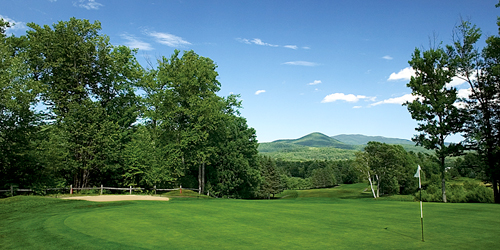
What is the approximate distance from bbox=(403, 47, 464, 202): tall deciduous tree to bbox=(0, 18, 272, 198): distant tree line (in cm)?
2136

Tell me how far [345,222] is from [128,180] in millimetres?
29923

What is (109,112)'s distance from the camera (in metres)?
36.1

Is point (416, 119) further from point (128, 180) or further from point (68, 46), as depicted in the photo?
point (68, 46)

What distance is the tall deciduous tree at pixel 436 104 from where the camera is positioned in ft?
90.2

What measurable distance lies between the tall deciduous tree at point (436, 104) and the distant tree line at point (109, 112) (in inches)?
841

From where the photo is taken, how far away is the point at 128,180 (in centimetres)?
3519

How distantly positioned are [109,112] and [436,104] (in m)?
36.0

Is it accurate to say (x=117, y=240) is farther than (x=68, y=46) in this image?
No

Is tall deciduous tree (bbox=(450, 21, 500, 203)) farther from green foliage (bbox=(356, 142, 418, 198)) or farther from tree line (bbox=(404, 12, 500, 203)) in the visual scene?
green foliage (bbox=(356, 142, 418, 198))

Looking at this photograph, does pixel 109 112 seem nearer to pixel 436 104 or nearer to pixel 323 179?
pixel 436 104

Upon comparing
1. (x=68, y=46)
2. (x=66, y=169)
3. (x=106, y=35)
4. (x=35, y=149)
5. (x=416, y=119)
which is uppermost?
(x=106, y=35)

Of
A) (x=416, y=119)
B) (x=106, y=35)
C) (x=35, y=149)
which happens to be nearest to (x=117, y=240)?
(x=35, y=149)

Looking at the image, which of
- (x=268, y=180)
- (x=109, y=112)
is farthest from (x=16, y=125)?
(x=268, y=180)

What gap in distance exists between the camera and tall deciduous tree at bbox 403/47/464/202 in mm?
27500
